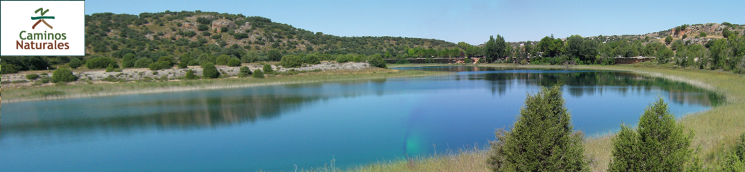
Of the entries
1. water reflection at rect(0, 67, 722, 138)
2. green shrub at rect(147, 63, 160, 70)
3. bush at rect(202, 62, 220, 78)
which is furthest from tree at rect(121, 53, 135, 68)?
water reflection at rect(0, 67, 722, 138)

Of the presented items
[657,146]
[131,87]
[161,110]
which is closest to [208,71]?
[131,87]

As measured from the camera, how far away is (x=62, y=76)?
29.9 m

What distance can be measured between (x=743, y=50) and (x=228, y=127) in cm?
3744

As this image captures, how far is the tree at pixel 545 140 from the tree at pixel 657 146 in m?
0.55

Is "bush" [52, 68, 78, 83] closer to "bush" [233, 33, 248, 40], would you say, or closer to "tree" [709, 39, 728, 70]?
"bush" [233, 33, 248, 40]

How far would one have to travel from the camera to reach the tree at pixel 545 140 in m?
5.11

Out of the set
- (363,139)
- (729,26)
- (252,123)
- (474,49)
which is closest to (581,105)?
(363,139)

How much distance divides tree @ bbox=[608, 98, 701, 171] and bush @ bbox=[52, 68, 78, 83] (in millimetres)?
36749

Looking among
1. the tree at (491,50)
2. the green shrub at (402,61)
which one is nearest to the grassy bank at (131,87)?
the green shrub at (402,61)

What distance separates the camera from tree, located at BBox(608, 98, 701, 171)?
15.3 ft

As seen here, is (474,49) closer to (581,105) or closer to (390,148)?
(581,105)

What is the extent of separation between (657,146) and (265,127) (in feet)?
41.4

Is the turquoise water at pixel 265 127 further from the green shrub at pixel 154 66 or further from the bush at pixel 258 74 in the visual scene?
the bush at pixel 258 74

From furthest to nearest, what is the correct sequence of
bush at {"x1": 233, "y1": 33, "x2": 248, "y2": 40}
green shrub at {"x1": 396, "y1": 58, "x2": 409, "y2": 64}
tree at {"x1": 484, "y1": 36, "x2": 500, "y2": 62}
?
1. green shrub at {"x1": 396, "y1": 58, "x2": 409, "y2": 64}
2. tree at {"x1": 484, "y1": 36, "x2": 500, "y2": 62}
3. bush at {"x1": 233, "y1": 33, "x2": 248, "y2": 40}
